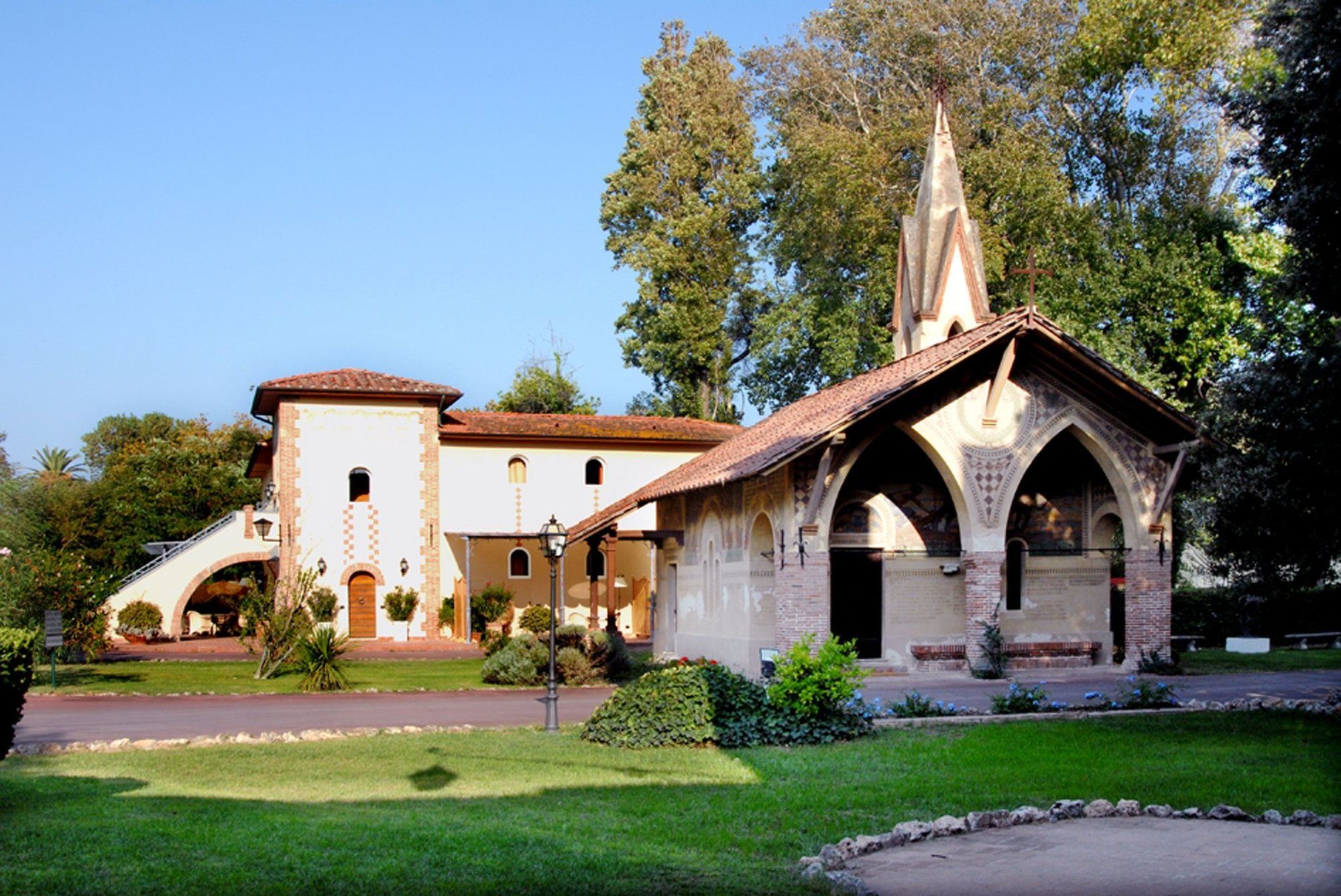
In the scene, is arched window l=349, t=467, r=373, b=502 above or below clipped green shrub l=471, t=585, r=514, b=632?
above

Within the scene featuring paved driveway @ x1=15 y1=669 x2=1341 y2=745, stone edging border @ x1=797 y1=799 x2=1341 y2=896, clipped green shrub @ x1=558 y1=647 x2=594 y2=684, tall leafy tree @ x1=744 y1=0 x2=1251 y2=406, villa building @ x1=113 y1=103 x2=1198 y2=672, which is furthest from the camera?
tall leafy tree @ x1=744 y1=0 x2=1251 y2=406

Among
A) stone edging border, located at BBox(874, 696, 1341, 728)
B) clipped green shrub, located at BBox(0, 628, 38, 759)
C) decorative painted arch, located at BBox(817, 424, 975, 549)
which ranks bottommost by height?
stone edging border, located at BBox(874, 696, 1341, 728)

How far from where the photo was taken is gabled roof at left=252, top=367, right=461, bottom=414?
36.6 m

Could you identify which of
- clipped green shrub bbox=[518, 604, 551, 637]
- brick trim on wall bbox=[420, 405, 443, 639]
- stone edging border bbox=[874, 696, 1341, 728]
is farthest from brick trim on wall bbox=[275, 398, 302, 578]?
stone edging border bbox=[874, 696, 1341, 728]

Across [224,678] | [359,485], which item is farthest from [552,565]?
[359,485]

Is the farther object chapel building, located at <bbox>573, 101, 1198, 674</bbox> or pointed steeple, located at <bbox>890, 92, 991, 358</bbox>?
pointed steeple, located at <bbox>890, 92, 991, 358</bbox>

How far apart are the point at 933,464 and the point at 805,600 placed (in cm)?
388

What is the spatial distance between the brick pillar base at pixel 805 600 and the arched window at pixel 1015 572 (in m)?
4.50

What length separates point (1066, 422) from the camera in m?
22.1

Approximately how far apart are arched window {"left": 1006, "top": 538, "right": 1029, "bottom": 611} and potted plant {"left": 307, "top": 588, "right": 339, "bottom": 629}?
19.1 metres

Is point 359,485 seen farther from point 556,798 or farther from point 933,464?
point 556,798

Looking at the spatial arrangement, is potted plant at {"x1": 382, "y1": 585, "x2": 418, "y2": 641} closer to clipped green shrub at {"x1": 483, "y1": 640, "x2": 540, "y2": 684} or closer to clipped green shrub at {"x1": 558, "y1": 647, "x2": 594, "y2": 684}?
clipped green shrub at {"x1": 483, "y1": 640, "x2": 540, "y2": 684}

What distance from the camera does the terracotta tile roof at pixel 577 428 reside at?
39156mm

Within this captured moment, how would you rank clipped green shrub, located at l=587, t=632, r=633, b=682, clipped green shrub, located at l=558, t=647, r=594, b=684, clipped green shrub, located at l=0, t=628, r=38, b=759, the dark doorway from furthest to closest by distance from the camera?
clipped green shrub, located at l=587, t=632, r=633, b=682 → the dark doorway → clipped green shrub, located at l=558, t=647, r=594, b=684 → clipped green shrub, located at l=0, t=628, r=38, b=759
